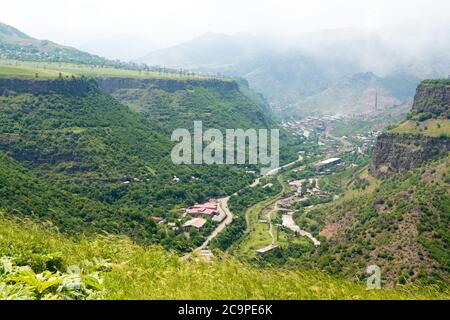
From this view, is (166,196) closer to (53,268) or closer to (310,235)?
(310,235)

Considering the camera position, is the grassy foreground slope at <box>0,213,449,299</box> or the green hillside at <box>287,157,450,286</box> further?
the green hillside at <box>287,157,450,286</box>

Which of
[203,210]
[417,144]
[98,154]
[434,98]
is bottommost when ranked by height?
[203,210]

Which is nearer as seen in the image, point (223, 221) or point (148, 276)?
point (148, 276)

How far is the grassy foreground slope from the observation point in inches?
244

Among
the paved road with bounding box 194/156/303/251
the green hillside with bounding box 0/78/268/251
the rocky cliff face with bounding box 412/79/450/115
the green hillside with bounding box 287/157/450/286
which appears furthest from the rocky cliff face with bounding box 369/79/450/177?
the green hillside with bounding box 0/78/268/251

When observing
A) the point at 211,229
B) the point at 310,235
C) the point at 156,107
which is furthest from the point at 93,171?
the point at 156,107

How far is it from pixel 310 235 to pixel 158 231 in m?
17.5

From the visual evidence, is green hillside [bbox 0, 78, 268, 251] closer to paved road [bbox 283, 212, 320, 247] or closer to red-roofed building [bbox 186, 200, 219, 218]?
red-roofed building [bbox 186, 200, 219, 218]

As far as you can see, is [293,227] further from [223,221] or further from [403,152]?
[403,152]

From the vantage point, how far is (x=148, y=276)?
278 inches

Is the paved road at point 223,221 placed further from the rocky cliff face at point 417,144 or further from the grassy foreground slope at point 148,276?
the grassy foreground slope at point 148,276

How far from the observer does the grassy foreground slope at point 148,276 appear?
6.20 m

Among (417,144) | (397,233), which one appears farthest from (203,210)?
(397,233)

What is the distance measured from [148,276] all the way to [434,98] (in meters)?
66.5
